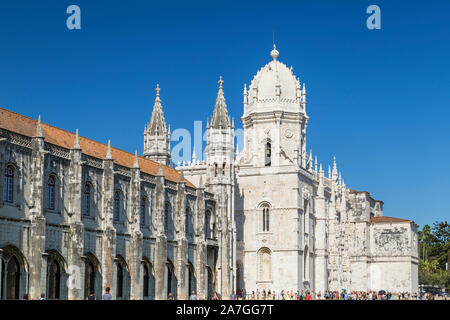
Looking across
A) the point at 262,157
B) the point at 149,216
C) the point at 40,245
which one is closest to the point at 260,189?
the point at 262,157

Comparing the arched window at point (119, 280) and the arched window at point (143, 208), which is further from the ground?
the arched window at point (143, 208)

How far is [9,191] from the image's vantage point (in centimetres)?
3825

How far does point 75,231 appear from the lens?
4184 cm

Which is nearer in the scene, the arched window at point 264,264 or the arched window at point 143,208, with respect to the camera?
the arched window at point 143,208

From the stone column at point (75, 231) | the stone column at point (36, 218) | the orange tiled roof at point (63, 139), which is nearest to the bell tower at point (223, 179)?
the orange tiled roof at point (63, 139)

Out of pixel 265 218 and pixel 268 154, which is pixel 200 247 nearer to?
pixel 265 218

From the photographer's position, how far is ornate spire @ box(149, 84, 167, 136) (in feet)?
229

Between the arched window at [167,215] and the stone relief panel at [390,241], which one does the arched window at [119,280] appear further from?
the stone relief panel at [390,241]

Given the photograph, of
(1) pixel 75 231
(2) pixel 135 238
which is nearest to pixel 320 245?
(2) pixel 135 238

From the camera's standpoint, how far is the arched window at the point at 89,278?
4372cm

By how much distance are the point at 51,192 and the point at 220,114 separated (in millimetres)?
25927

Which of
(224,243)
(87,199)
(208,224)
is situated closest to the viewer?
(87,199)

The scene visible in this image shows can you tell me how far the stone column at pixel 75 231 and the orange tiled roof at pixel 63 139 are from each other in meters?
2.58

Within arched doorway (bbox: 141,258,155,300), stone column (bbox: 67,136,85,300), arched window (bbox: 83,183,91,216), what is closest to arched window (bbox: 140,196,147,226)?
arched doorway (bbox: 141,258,155,300)
